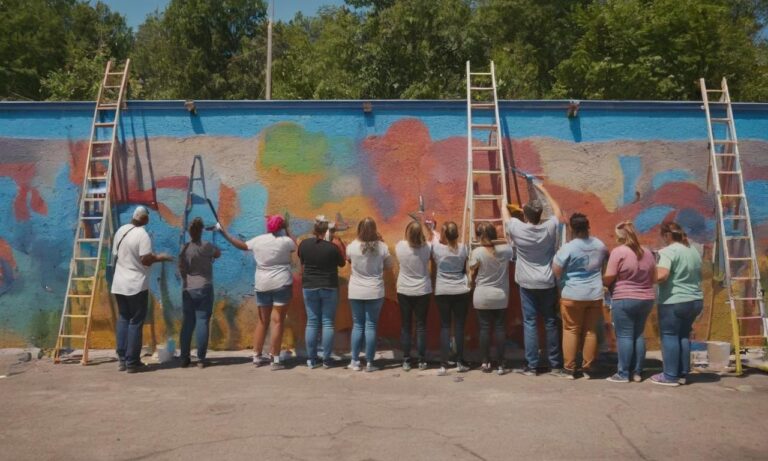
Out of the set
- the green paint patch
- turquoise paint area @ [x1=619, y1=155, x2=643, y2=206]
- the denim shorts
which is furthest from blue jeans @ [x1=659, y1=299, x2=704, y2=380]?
the green paint patch

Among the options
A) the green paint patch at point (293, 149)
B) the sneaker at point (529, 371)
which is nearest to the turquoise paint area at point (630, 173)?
the sneaker at point (529, 371)

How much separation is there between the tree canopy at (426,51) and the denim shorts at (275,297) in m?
10.2

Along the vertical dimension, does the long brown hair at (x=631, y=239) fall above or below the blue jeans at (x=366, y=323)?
above

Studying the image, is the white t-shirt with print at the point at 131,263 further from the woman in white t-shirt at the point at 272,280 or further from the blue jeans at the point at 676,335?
the blue jeans at the point at 676,335

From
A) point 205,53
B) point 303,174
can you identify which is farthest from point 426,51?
point 205,53

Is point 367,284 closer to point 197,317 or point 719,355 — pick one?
point 197,317

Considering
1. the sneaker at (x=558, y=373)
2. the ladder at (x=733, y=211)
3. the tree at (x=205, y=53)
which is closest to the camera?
the sneaker at (x=558, y=373)

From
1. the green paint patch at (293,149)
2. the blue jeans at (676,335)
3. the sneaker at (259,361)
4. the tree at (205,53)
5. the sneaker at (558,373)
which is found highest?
the tree at (205,53)

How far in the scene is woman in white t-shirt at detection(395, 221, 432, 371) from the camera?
23.1ft

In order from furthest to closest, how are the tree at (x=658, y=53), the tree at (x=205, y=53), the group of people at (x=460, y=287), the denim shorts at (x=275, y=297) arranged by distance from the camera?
the tree at (x=205, y=53)
the tree at (x=658, y=53)
the denim shorts at (x=275, y=297)
the group of people at (x=460, y=287)

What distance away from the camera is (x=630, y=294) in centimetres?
644

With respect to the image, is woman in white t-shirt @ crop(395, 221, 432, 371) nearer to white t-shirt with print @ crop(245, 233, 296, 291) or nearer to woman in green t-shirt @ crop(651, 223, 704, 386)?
white t-shirt with print @ crop(245, 233, 296, 291)

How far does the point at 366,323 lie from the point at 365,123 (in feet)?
7.99

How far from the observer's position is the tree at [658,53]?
16.4m
